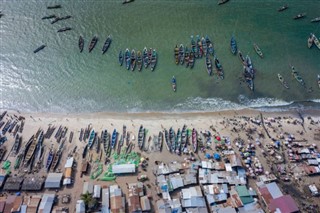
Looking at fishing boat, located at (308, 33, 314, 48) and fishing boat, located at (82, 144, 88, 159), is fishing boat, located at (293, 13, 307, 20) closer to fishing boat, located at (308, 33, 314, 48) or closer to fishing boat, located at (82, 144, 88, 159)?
fishing boat, located at (308, 33, 314, 48)

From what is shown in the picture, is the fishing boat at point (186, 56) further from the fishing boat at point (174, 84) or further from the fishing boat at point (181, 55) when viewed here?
the fishing boat at point (174, 84)

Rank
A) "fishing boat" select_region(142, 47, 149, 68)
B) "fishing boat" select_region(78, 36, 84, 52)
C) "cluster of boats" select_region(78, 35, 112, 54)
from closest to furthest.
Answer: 1. "fishing boat" select_region(142, 47, 149, 68)
2. "cluster of boats" select_region(78, 35, 112, 54)
3. "fishing boat" select_region(78, 36, 84, 52)

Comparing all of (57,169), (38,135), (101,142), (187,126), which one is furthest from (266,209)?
(38,135)

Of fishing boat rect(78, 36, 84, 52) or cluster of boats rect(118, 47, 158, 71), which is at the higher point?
fishing boat rect(78, 36, 84, 52)

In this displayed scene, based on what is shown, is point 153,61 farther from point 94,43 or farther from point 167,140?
point 167,140

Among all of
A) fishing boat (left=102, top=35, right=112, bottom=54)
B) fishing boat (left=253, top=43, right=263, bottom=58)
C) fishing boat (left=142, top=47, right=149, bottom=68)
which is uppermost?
fishing boat (left=102, top=35, right=112, bottom=54)

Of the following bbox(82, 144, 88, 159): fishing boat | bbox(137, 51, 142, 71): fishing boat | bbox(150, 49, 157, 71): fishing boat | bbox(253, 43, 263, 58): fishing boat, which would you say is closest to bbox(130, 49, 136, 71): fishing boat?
bbox(137, 51, 142, 71): fishing boat

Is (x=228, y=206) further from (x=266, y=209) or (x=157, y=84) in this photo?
(x=157, y=84)
